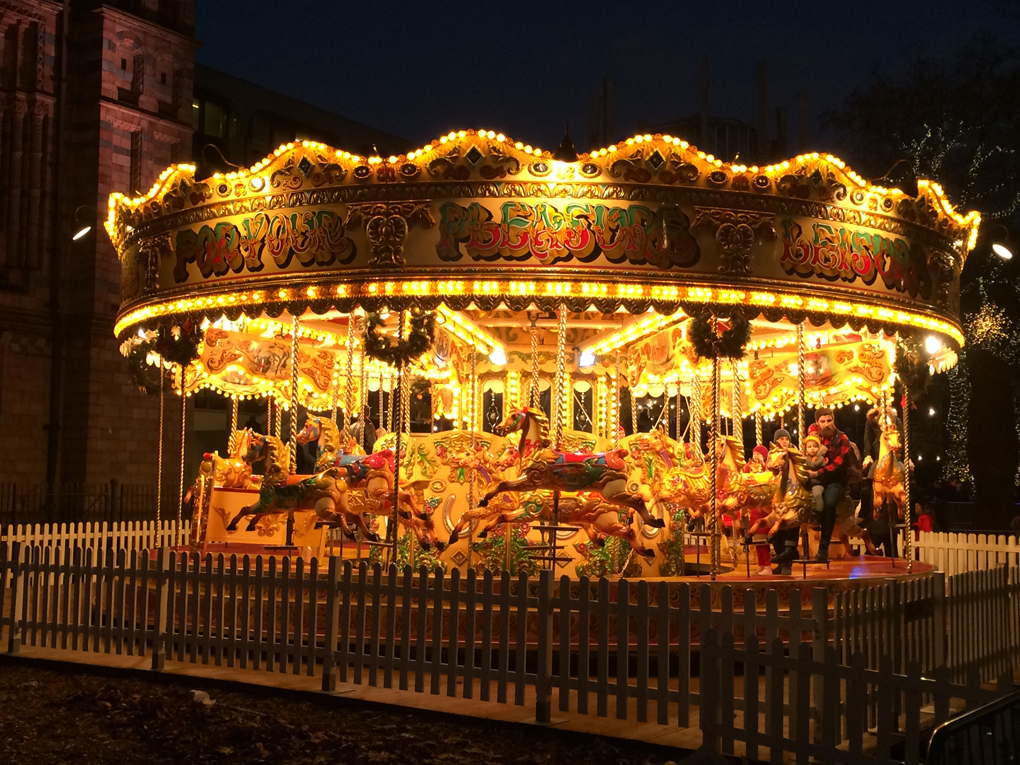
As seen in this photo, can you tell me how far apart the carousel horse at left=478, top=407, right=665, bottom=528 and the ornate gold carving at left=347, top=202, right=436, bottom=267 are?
1.90m

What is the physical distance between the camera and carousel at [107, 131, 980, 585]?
1008 centimetres

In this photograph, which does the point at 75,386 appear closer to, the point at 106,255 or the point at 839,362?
the point at 106,255

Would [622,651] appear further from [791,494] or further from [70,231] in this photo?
[70,231]

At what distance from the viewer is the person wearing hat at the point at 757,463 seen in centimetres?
1230

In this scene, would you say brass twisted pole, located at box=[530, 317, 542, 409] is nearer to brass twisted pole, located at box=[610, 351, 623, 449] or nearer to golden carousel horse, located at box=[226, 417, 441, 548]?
brass twisted pole, located at box=[610, 351, 623, 449]

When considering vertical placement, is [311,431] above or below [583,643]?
above

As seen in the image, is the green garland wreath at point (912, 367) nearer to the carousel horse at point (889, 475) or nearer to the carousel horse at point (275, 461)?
the carousel horse at point (889, 475)

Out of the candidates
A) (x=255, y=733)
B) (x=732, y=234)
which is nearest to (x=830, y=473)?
(x=732, y=234)

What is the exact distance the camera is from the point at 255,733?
23.0ft

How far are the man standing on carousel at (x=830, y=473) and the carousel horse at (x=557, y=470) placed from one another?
2.18 meters

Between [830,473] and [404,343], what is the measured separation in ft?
15.3

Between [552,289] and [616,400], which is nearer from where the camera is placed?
[552,289]

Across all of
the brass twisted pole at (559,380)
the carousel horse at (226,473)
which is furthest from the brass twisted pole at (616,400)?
the carousel horse at (226,473)

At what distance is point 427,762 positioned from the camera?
6484 millimetres
